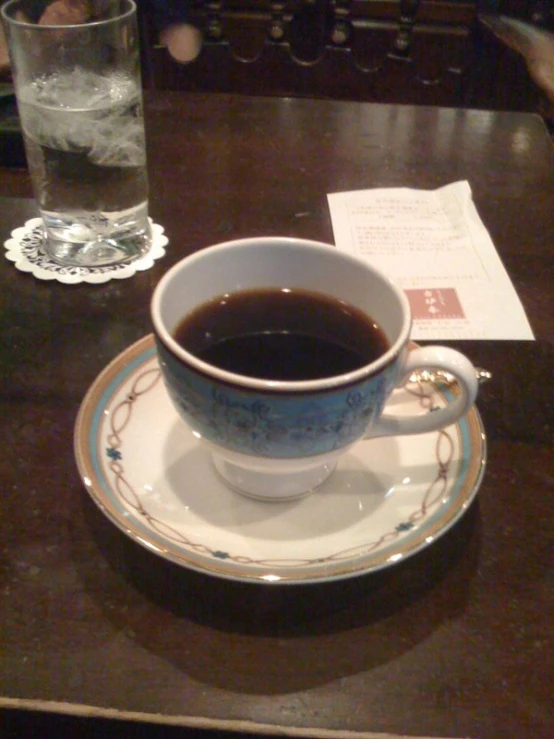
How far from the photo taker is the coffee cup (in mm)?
379

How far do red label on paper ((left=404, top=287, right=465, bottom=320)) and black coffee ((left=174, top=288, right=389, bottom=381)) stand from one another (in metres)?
0.17

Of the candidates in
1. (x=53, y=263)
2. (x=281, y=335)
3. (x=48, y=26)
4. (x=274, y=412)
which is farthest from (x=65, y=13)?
(x=274, y=412)

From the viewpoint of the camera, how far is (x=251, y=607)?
0.40 meters

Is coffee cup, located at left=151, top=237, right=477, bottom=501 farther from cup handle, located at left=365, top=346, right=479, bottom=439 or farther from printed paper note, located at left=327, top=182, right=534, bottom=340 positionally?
printed paper note, located at left=327, top=182, right=534, bottom=340

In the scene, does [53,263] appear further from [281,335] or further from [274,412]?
[274,412]

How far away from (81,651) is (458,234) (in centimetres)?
59

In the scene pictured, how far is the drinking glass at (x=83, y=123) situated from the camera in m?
0.65

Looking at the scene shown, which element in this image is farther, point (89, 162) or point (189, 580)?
point (89, 162)

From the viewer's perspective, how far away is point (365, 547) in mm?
404

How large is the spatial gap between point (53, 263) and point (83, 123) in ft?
0.44

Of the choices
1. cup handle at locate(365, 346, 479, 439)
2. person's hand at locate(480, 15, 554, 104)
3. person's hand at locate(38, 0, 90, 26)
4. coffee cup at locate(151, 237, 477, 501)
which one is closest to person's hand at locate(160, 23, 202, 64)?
person's hand at locate(480, 15, 554, 104)

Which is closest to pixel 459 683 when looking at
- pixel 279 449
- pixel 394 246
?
pixel 279 449

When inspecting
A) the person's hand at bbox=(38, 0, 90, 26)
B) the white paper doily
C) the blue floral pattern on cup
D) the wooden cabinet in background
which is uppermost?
the person's hand at bbox=(38, 0, 90, 26)

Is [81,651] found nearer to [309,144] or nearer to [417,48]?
[309,144]
